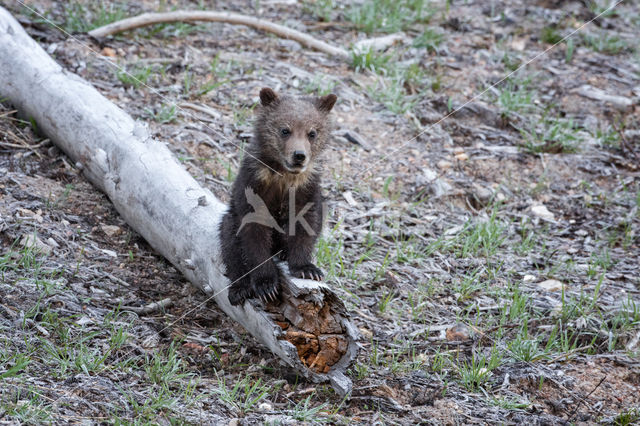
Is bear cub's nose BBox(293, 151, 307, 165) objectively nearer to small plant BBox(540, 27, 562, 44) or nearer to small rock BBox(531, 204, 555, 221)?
small rock BBox(531, 204, 555, 221)

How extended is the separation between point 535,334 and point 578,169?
8.77ft

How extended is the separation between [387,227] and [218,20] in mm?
3303

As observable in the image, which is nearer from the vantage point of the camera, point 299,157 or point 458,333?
point 299,157

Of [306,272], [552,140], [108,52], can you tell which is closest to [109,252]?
[306,272]

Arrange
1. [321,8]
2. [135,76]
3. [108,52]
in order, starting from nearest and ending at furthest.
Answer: [135,76] < [108,52] < [321,8]

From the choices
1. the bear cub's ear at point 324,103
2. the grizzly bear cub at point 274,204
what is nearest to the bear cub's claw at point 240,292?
the grizzly bear cub at point 274,204

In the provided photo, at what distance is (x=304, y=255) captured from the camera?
4.26 m

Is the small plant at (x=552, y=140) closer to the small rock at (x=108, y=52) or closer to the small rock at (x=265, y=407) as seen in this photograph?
the small rock at (x=108, y=52)

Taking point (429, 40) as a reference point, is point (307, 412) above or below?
below

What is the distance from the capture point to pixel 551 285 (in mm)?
5312

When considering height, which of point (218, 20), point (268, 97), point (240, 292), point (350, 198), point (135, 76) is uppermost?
point (268, 97)

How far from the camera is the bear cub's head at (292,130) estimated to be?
170 inches

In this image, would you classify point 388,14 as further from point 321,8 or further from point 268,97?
point 268,97

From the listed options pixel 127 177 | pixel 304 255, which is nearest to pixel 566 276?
pixel 304 255
